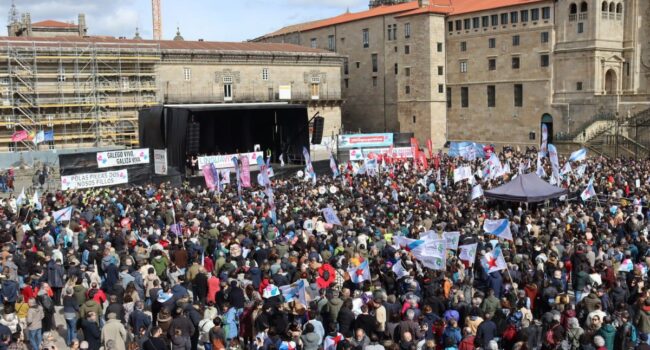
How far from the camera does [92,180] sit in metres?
26.5

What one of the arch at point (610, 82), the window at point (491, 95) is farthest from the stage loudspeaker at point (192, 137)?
the arch at point (610, 82)

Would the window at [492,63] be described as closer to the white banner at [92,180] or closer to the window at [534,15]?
the window at [534,15]

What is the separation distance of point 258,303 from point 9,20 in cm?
6776

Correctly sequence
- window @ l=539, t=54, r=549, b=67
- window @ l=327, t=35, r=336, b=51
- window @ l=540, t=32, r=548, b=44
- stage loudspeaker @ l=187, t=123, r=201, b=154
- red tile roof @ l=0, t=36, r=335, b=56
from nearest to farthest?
stage loudspeaker @ l=187, t=123, r=201, b=154
red tile roof @ l=0, t=36, r=335, b=56
window @ l=540, t=32, r=548, b=44
window @ l=539, t=54, r=549, b=67
window @ l=327, t=35, r=336, b=51

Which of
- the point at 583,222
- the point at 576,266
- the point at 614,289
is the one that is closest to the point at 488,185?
the point at 583,222

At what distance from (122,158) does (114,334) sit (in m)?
22.0

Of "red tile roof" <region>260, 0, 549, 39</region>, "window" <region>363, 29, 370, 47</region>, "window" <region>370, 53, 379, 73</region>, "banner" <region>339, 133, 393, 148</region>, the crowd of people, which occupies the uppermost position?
"red tile roof" <region>260, 0, 549, 39</region>

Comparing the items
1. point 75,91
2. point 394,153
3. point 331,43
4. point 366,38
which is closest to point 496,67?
point 366,38

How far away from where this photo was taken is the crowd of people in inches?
414

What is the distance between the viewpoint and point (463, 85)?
60.6m

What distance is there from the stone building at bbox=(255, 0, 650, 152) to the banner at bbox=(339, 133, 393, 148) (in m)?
14.1

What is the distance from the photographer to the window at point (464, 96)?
60.6m

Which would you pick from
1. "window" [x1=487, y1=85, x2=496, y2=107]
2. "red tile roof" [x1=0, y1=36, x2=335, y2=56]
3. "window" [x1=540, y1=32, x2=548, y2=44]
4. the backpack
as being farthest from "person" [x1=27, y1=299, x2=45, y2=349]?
"window" [x1=487, y1=85, x2=496, y2=107]

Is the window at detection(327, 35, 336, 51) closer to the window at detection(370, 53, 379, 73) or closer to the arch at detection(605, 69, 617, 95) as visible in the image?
the window at detection(370, 53, 379, 73)
